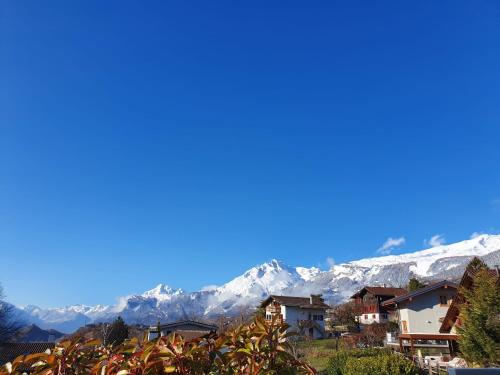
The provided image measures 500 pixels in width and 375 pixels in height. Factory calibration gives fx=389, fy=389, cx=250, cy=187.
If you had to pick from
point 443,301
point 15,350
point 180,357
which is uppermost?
point 443,301

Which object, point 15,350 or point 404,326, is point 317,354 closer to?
point 404,326

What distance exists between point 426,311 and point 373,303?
40.7m

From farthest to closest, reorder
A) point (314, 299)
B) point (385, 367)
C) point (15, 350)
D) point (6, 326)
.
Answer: point (314, 299) < point (6, 326) < point (15, 350) < point (385, 367)

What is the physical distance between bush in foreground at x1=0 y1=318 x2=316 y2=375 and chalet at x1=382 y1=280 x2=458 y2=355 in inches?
1739

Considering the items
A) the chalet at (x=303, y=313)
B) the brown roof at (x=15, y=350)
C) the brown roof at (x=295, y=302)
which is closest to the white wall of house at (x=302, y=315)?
the chalet at (x=303, y=313)

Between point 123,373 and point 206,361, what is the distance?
24.8 inches

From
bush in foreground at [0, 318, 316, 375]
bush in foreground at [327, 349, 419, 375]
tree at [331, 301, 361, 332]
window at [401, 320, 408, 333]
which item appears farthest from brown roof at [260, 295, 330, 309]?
bush in foreground at [0, 318, 316, 375]

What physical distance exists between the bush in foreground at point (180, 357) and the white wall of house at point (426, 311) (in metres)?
45.1

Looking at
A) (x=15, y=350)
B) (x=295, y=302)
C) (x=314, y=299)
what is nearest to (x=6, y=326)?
(x=15, y=350)

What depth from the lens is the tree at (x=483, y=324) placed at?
25.2 metres

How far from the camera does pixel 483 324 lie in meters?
25.8

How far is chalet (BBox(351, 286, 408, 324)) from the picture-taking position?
79.1 meters

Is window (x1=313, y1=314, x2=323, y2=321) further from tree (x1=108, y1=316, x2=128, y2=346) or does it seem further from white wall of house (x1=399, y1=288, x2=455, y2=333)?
tree (x1=108, y1=316, x2=128, y2=346)

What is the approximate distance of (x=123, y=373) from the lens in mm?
2146
